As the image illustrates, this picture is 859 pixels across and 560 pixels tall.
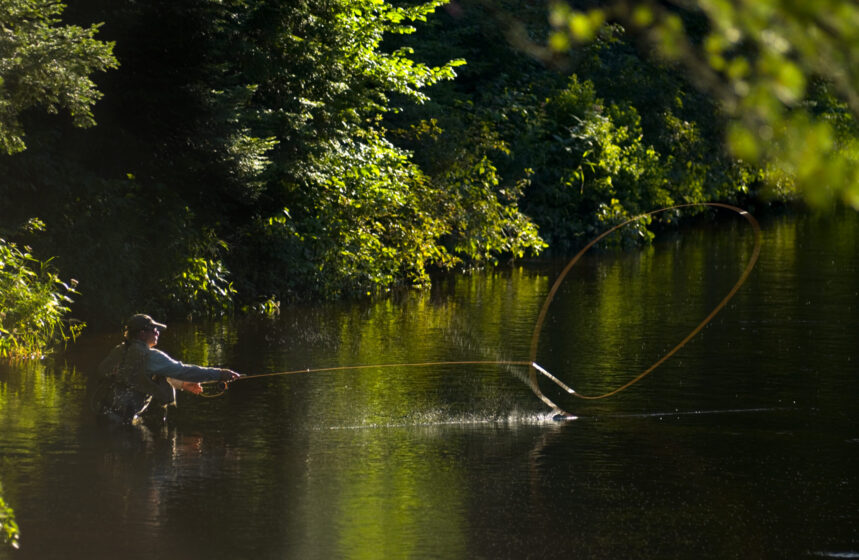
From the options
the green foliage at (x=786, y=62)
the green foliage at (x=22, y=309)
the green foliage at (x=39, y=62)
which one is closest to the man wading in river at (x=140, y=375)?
the green foliage at (x=39, y=62)

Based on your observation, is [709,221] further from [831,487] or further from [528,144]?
[831,487]

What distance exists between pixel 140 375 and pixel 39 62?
4426 mm

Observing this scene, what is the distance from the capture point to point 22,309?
54.4ft

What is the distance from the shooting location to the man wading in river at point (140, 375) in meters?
12.0

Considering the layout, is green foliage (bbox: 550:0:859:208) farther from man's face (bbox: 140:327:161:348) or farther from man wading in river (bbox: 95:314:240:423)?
man's face (bbox: 140:327:161:348)

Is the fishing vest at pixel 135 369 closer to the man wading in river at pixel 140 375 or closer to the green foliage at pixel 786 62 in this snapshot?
the man wading in river at pixel 140 375

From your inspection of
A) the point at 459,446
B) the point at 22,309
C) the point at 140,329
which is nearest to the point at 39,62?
the point at 22,309

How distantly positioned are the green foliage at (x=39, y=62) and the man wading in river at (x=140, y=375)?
3894mm

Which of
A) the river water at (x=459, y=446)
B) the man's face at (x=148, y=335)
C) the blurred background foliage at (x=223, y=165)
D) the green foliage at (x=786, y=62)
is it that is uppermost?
the blurred background foliage at (x=223, y=165)

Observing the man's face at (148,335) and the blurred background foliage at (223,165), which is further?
the blurred background foliage at (223,165)

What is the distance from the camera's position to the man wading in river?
12.0 m

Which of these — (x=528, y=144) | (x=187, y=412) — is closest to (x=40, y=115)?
(x=187, y=412)

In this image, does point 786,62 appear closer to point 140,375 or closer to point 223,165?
point 140,375

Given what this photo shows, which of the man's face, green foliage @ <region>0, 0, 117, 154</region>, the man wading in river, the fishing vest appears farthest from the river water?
green foliage @ <region>0, 0, 117, 154</region>
